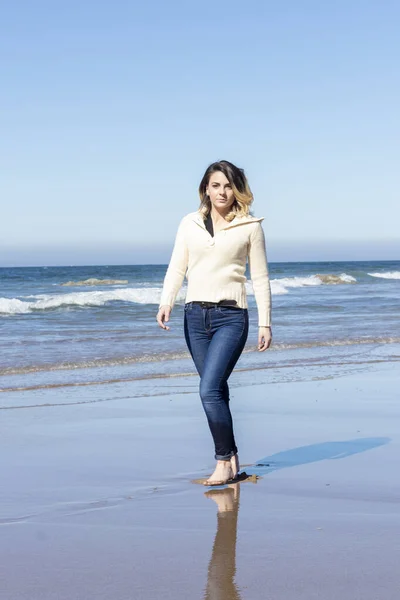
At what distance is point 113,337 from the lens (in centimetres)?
1448

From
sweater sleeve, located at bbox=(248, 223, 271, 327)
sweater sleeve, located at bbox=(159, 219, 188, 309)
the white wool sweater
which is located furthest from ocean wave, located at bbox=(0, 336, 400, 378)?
sweater sleeve, located at bbox=(248, 223, 271, 327)

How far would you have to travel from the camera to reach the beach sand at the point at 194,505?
303 cm

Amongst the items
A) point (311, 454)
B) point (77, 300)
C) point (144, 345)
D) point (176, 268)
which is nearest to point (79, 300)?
point (77, 300)

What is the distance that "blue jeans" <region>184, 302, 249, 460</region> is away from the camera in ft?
14.3

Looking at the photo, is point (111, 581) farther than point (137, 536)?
No

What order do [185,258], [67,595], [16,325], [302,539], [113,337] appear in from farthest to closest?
[16,325] → [113,337] → [185,258] → [302,539] → [67,595]

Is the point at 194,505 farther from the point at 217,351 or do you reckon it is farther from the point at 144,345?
the point at 144,345

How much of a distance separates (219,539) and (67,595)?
85 centimetres

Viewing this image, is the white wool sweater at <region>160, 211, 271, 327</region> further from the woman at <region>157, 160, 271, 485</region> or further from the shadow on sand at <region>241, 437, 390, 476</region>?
the shadow on sand at <region>241, 437, 390, 476</region>

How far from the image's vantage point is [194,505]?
4.10 m

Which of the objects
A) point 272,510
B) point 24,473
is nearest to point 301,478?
point 272,510

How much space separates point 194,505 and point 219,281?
3.90 ft

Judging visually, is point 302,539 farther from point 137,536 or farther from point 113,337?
point 113,337

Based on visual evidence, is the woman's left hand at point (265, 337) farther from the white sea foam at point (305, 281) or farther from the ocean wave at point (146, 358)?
the white sea foam at point (305, 281)
